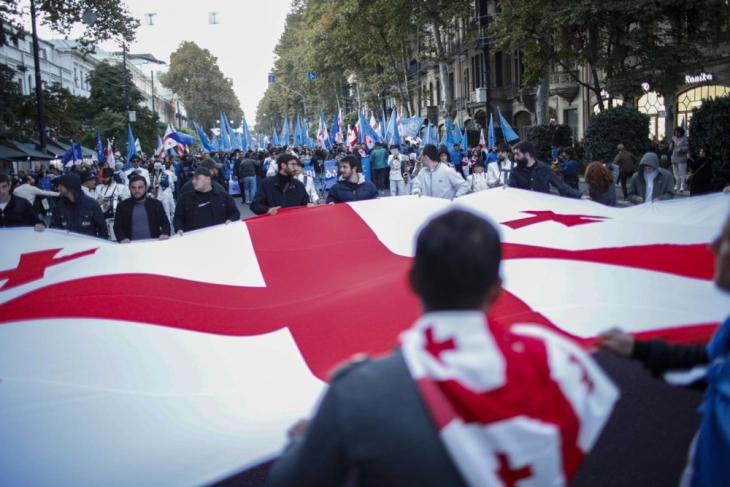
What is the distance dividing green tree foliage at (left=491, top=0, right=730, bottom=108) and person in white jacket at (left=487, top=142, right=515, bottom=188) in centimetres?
950

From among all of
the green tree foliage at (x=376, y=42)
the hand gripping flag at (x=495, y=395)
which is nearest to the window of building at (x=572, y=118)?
the green tree foliage at (x=376, y=42)

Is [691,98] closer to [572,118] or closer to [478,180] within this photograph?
[572,118]

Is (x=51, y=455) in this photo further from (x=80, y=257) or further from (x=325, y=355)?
(x=80, y=257)

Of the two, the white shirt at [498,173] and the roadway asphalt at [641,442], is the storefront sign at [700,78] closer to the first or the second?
the white shirt at [498,173]

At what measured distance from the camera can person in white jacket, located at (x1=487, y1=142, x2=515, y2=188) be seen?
1820cm

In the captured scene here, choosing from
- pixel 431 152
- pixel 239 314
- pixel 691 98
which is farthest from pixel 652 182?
pixel 691 98

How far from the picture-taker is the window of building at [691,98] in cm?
3047

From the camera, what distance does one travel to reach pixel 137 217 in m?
8.07

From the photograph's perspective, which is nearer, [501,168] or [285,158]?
[285,158]

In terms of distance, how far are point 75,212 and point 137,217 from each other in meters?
0.73

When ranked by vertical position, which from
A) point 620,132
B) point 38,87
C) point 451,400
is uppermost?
point 38,87

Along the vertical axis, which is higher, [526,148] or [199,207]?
[526,148]

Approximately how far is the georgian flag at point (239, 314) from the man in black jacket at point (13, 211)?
5.18 ft

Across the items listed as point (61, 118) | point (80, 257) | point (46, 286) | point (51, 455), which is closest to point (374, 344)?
point (51, 455)
